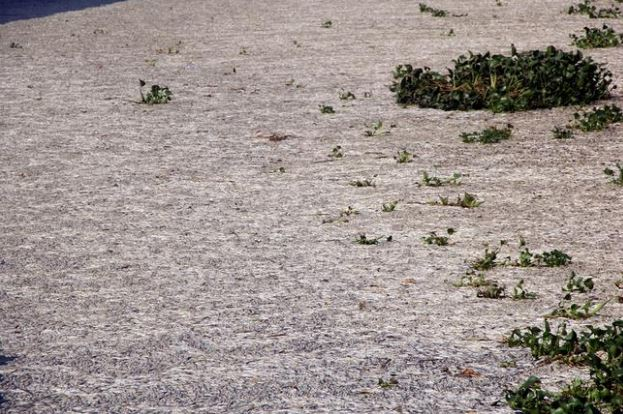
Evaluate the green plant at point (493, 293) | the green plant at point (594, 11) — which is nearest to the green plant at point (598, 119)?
the green plant at point (493, 293)

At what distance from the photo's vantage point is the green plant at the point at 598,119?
1104cm

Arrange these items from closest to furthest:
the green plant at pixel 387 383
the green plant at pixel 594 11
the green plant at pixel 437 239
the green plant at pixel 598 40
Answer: the green plant at pixel 387 383 → the green plant at pixel 437 239 → the green plant at pixel 598 40 → the green plant at pixel 594 11

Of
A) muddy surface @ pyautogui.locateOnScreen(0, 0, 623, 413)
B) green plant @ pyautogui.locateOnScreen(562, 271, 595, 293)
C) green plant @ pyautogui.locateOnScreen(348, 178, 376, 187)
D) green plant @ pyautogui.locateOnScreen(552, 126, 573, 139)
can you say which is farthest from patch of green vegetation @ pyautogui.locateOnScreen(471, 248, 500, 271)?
green plant @ pyautogui.locateOnScreen(552, 126, 573, 139)

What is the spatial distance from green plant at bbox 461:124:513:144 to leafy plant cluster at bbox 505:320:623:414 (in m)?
5.11

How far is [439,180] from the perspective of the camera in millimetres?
9242

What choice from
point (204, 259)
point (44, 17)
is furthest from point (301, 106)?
point (44, 17)

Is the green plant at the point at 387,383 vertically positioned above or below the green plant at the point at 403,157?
below

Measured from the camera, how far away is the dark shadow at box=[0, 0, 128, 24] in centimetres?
2539

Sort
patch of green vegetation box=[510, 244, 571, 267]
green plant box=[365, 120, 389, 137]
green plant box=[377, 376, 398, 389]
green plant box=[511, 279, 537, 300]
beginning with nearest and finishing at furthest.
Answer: green plant box=[377, 376, 398, 389] → green plant box=[511, 279, 537, 300] → patch of green vegetation box=[510, 244, 571, 267] → green plant box=[365, 120, 389, 137]

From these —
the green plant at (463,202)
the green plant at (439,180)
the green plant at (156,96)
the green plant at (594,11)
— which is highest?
the green plant at (594,11)

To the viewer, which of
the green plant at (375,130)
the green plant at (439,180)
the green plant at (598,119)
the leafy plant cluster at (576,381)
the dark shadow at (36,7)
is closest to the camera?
the leafy plant cluster at (576,381)

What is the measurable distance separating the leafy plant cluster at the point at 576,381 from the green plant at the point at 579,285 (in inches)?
26.6

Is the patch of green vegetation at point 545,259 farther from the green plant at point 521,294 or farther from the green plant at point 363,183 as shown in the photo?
the green plant at point 363,183

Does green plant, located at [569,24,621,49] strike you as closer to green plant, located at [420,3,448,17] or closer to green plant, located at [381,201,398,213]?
green plant, located at [420,3,448,17]
